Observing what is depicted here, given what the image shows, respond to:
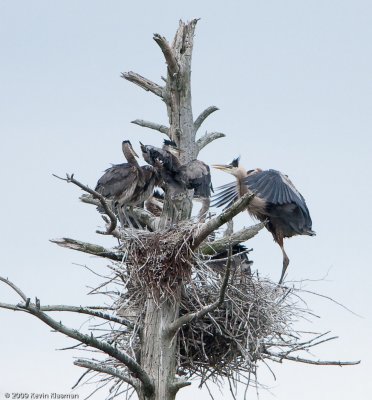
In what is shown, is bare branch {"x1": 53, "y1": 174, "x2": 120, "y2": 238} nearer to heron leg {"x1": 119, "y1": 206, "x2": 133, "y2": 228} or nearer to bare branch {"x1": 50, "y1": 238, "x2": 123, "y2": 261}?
bare branch {"x1": 50, "y1": 238, "x2": 123, "y2": 261}

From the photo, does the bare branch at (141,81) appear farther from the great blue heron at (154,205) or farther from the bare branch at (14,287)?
the bare branch at (14,287)

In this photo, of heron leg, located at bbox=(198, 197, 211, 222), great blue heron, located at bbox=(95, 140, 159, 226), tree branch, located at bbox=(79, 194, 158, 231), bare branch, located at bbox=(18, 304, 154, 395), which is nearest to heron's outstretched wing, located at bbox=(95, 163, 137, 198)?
great blue heron, located at bbox=(95, 140, 159, 226)

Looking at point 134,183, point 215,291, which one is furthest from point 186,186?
point 215,291

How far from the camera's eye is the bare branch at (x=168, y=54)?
959 centimetres

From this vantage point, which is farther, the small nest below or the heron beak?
the heron beak

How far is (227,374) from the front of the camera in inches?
324

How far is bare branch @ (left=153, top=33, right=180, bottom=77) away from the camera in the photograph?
9.59 meters

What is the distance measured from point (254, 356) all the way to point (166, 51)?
138 inches

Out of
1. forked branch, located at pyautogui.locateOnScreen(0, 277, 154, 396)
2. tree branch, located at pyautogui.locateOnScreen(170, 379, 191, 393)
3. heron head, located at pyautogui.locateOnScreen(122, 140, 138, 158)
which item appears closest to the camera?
forked branch, located at pyautogui.locateOnScreen(0, 277, 154, 396)

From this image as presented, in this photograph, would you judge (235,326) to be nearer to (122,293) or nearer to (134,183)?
(122,293)

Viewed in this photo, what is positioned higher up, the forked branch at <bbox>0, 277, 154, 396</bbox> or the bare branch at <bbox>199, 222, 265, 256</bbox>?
the bare branch at <bbox>199, 222, 265, 256</bbox>

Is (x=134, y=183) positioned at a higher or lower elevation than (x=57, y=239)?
higher

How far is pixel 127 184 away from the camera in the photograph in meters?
9.53

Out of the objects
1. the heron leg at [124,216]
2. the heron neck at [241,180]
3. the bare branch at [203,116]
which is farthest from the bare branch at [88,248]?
the heron neck at [241,180]
